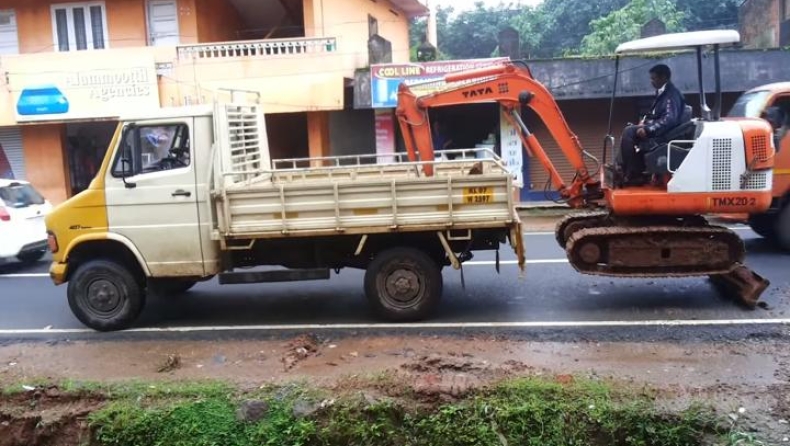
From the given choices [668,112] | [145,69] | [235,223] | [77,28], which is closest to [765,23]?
[668,112]

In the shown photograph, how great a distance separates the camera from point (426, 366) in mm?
5914

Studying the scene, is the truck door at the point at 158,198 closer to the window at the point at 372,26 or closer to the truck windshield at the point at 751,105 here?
the truck windshield at the point at 751,105

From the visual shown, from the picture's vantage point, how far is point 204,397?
538 centimetres

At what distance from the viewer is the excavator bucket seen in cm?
737

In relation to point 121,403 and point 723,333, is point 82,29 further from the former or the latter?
point 723,333

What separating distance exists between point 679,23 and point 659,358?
86.6ft

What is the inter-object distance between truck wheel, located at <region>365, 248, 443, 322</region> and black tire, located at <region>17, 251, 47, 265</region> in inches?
286

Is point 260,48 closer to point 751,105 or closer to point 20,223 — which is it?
point 20,223

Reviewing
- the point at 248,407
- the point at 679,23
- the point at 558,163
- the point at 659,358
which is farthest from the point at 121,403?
the point at 679,23

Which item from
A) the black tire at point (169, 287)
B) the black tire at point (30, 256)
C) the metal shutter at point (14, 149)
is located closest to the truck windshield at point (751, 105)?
the black tire at point (169, 287)

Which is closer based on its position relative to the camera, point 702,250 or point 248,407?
point 248,407

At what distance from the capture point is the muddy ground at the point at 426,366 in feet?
17.3

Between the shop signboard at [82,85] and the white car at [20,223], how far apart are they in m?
5.17

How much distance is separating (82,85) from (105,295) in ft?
35.7
